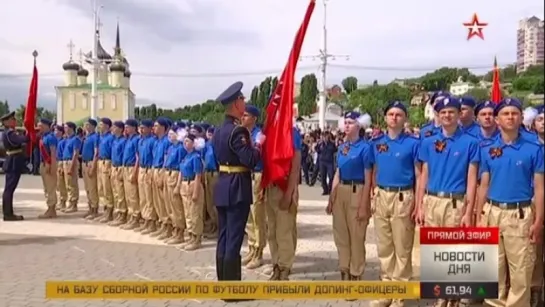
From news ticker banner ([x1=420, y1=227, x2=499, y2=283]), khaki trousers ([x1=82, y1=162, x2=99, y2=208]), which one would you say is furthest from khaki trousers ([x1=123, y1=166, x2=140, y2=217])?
news ticker banner ([x1=420, y1=227, x2=499, y2=283])

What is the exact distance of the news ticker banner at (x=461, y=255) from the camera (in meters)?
3.56

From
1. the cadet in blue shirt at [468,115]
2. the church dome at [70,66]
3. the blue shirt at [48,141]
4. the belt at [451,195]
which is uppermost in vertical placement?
the church dome at [70,66]

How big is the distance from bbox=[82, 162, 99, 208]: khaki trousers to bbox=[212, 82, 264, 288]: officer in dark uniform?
703 centimetres

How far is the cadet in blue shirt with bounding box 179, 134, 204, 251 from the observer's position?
938 centimetres

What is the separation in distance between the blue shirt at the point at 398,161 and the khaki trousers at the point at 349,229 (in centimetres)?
59

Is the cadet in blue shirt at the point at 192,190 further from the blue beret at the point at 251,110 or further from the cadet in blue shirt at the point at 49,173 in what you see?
the cadet in blue shirt at the point at 49,173

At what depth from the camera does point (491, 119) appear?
5.92m

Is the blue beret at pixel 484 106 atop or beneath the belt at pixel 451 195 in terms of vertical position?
atop

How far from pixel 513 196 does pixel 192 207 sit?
17.5ft

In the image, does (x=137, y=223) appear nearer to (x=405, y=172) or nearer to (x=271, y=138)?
(x=271, y=138)

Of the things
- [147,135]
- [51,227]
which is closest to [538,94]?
[147,135]

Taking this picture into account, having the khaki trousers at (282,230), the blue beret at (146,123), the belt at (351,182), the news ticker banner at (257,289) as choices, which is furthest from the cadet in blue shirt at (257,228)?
the news ticker banner at (257,289)

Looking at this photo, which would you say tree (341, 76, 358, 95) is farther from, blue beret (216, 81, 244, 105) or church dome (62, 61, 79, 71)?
blue beret (216, 81, 244, 105)

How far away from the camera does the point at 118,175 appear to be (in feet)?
38.1
